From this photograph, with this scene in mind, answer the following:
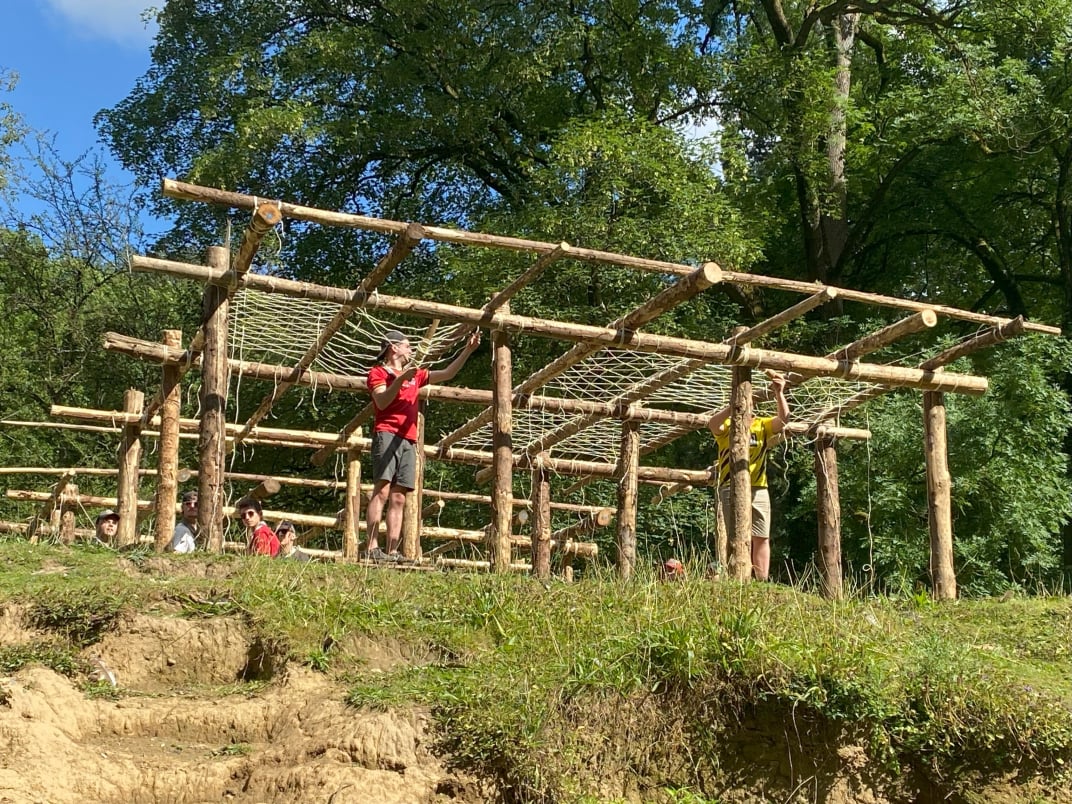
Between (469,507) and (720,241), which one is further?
(469,507)

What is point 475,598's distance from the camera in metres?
7.70

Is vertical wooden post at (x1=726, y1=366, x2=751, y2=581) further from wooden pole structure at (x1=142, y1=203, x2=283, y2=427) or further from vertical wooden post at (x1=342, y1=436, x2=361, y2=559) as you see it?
vertical wooden post at (x1=342, y1=436, x2=361, y2=559)

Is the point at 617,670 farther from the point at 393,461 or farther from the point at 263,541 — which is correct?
the point at 263,541

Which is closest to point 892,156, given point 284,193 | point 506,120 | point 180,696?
point 506,120

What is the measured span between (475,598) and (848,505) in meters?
10.5

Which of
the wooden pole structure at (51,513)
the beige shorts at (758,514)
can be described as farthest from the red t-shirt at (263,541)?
the wooden pole structure at (51,513)

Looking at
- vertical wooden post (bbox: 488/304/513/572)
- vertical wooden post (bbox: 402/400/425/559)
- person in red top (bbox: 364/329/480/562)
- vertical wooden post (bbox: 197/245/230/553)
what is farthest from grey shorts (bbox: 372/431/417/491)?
vertical wooden post (bbox: 402/400/425/559)

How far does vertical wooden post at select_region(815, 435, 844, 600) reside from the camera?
1095 cm

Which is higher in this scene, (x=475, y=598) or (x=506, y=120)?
(x=506, y=120)

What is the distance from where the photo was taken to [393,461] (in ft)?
31.2

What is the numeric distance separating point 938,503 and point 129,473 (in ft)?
24.7

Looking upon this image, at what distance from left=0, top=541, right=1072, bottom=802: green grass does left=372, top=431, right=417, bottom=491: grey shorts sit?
5.75 ft

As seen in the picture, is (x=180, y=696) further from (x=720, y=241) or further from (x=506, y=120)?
(x=506, y=120)

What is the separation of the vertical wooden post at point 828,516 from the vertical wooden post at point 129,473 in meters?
6.27
